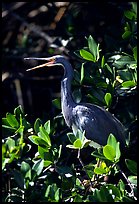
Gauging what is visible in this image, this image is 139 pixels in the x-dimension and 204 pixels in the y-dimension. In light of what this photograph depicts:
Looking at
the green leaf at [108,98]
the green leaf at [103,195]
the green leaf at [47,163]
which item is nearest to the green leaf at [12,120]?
the green leaf at [47,163]

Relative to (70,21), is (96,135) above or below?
below

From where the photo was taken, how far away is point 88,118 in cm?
326

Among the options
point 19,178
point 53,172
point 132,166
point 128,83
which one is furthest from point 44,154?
point 128,83

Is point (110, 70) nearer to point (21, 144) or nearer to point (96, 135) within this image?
point (96, 135)

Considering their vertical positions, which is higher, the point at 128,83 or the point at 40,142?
the point at 128,83

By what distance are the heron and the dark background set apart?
383mm

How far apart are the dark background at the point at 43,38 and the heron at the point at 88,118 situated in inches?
15.1

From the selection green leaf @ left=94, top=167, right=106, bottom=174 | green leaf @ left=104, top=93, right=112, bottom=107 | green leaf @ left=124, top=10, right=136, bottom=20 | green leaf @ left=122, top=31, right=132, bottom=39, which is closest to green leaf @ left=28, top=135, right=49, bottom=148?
green leaf @ left=94, top=167, right=106, bottom=174

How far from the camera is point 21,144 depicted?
2795 mm

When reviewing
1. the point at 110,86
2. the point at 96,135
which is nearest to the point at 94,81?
the point at 110,86

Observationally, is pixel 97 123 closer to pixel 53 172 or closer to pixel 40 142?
pixel 53 172

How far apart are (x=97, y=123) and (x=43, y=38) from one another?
1.65 m

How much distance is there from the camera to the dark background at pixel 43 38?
156 inches

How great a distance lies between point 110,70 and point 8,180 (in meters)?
0.67
